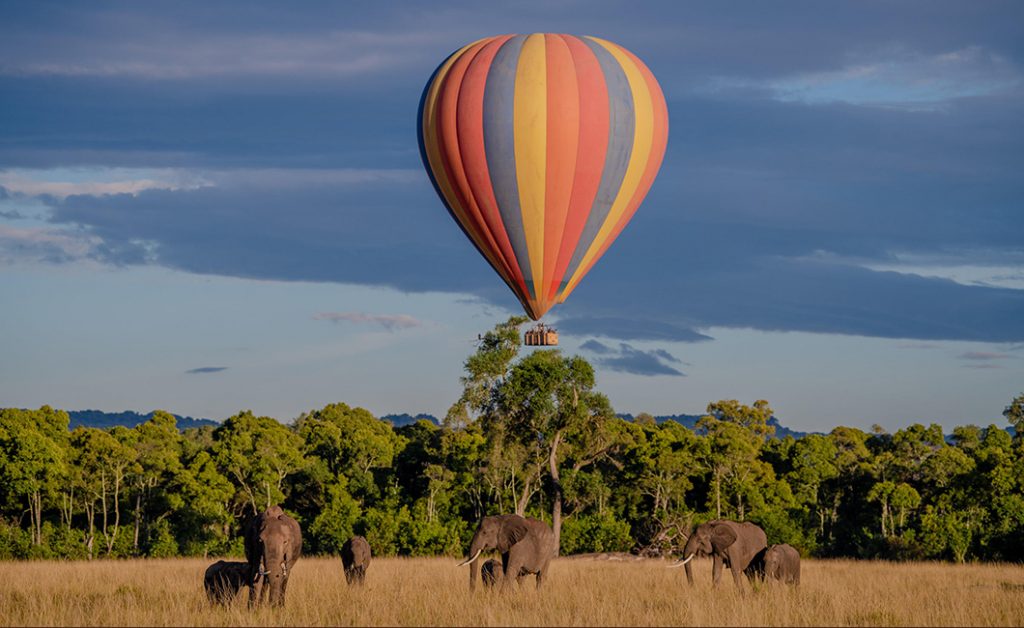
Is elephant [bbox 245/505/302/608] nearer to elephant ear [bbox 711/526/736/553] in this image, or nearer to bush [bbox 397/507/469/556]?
elephant ear [bbox 711/526/736/553]

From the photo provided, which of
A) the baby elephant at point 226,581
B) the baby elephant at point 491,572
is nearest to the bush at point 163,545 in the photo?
the baby elephant at point 491,572

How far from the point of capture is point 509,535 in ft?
84.5

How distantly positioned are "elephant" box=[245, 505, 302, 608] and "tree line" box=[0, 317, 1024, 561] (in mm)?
25825

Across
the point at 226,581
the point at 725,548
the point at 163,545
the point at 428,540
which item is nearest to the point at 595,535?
the point at 428,540

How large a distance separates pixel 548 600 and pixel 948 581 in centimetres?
1372

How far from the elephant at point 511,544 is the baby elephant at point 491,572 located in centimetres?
13

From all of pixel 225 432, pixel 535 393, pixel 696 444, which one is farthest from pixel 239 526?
pixel 696 444

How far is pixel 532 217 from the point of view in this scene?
3253 cm

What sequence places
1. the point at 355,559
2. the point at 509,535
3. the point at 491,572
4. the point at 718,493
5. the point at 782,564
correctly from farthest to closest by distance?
the point at 718,493 < the point at 782,564 < the point at 355,559 < the point at 491,572 < the point at 509,535

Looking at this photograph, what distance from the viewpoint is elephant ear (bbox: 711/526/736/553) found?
1100 inches

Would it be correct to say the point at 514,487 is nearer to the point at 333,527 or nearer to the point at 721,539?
the point at 333,527

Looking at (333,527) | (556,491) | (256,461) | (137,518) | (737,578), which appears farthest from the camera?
(256,461)

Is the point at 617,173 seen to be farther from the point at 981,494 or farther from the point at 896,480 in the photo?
the point at 896,480

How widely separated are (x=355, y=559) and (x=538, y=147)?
11750 mm
